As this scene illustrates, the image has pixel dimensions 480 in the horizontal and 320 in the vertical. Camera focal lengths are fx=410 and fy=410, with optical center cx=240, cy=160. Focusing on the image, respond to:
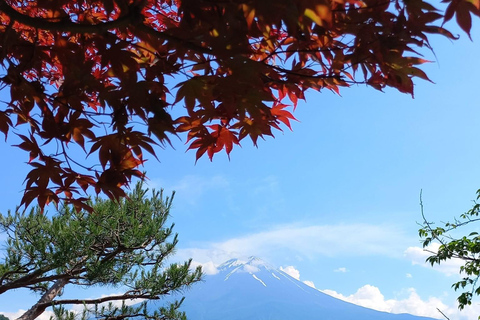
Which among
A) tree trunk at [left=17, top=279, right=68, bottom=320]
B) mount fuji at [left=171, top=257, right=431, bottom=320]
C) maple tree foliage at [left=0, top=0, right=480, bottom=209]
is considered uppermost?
mount fuji at [left=171, top=257, right=431, bottom=320]

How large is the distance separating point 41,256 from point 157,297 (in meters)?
1.49

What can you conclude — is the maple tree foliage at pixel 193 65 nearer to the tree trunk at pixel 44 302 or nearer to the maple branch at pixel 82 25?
the maple branch at pixel 82 25

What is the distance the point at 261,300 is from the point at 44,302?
88463 millimetres

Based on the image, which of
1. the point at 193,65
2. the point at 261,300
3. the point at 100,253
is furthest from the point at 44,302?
the point at 261,300

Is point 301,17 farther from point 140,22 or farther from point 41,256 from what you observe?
point 41,256

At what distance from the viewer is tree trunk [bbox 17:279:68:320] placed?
17.8 feet

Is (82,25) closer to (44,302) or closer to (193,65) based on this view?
(193,65)

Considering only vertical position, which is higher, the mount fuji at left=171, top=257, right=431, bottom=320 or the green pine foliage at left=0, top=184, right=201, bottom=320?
the mount fuji at left=171, top=257, right=431, bottom=320

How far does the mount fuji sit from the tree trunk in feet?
258

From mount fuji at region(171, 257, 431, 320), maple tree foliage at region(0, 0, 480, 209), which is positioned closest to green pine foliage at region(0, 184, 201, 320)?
maple tree foliage at region(0, 0, 480, 209)

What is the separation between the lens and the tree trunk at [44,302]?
5.41 metres

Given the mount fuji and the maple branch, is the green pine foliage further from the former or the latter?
the mount fuji

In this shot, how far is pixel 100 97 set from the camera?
3.06ft

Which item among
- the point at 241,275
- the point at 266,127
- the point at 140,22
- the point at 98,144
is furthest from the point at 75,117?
the point at 241,275
